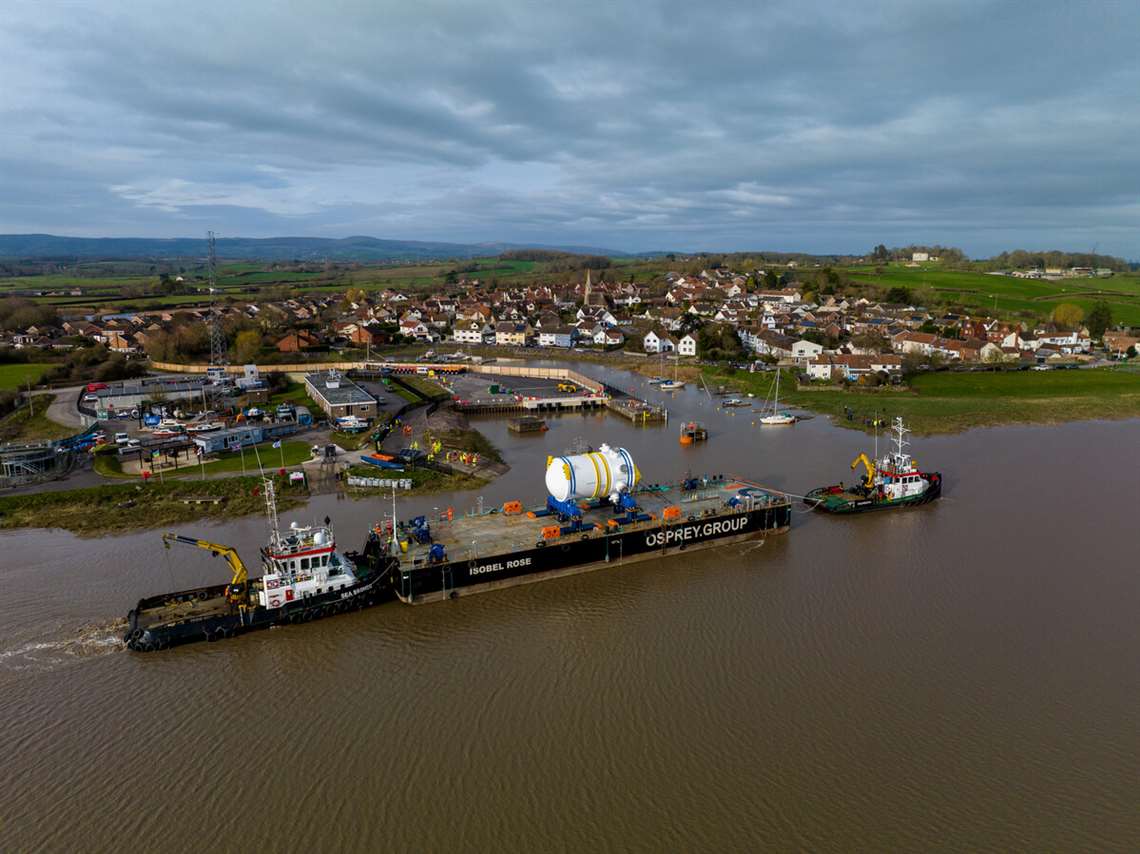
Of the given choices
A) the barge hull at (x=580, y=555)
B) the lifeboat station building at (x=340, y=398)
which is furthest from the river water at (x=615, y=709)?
the lifeboat station building at (x=340, y=398)

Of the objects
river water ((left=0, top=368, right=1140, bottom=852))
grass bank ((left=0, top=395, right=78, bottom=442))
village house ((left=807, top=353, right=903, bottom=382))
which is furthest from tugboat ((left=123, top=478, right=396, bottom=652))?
village house ((left=807, top=353, right=903, bottom=382))

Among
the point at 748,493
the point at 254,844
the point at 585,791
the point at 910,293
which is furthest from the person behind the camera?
the point at 910,293

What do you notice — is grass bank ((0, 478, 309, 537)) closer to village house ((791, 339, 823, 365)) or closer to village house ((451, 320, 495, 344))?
village house ((791, 339, 823, 365))

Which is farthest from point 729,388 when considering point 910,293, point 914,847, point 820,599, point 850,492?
point 910,293

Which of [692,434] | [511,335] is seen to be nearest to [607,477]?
[692,434]

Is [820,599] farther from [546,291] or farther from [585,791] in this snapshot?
[546,291]

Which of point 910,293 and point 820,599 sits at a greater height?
point 910,293
